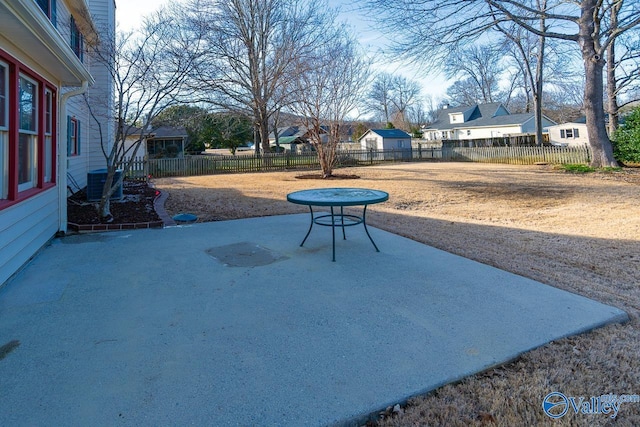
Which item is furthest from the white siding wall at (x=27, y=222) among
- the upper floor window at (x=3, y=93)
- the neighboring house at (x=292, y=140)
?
the neighboring house at (x=292, y=140)

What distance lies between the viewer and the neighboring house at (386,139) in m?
35.6

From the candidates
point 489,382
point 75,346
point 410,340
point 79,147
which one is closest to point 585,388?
point 489,382

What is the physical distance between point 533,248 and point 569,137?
33.1m

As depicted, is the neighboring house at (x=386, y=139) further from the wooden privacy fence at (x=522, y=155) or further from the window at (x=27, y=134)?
the window at (x=27, y=134)

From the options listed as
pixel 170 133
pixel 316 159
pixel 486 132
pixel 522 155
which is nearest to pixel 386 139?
pixel 486 132

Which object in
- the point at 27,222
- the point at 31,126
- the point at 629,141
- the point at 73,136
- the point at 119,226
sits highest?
the point at 629,141

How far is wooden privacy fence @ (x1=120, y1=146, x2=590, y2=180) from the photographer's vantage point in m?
Result: 18.7

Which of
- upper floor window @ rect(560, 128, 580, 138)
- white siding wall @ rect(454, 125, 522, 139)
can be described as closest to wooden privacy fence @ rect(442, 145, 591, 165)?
upper floor window @ rect(560, 128, 580, 138)

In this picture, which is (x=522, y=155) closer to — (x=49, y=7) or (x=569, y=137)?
(x=569, y=137)

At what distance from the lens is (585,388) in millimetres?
1887

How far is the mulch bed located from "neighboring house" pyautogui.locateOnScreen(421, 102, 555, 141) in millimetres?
35148

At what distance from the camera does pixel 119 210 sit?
695 centimetres

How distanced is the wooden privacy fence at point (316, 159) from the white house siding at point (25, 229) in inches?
367

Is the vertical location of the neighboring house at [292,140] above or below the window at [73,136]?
above
